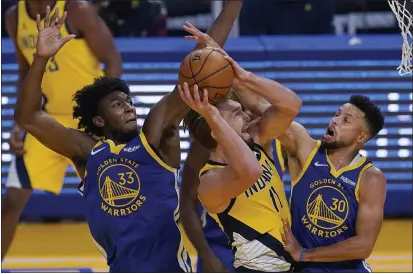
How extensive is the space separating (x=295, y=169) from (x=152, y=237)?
0.97 m

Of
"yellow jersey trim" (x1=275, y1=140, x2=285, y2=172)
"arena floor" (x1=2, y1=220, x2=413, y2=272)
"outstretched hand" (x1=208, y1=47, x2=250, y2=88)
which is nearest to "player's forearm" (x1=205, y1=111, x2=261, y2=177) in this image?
"outstretched hand" (x1=208, y1=47, x2=250, y2=88)

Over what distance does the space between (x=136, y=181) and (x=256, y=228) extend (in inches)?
26.8

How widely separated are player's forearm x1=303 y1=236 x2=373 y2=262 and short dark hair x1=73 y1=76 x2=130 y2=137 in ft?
4.57

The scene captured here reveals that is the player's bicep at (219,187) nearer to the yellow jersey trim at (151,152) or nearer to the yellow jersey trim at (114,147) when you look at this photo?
the yellow jersey trim at (151,152)

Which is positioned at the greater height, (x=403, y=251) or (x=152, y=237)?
(x=152, y=237)

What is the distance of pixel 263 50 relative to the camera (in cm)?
952

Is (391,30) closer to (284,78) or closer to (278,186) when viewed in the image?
(284,78)

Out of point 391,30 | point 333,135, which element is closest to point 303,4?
point 391,30

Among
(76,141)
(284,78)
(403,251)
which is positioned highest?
(76,141)

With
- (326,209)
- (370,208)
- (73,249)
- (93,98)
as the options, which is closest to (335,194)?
(326,209)

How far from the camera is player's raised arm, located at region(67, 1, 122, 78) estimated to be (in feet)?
23.0

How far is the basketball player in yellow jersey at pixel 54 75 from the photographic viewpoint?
23.2ft

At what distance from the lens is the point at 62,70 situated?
7.31m

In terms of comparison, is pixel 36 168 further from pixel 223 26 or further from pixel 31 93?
pixel 223 26
